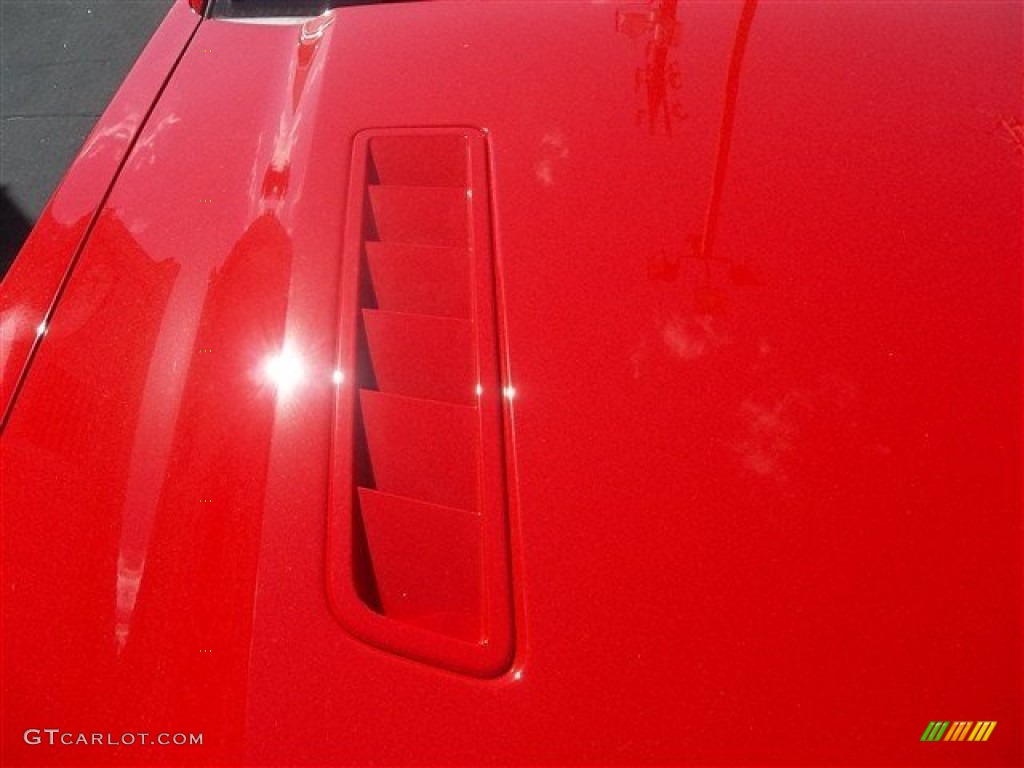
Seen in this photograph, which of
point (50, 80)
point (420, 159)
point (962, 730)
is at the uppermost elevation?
point (420, 159)

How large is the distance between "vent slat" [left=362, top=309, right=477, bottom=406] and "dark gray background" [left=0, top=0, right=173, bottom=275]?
1.98 metres

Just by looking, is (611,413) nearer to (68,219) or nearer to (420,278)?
(420,278)

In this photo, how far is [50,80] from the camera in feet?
9.14

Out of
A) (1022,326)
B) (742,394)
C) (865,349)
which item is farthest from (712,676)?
(1022,326)

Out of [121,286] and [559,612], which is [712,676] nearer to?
[559,612]

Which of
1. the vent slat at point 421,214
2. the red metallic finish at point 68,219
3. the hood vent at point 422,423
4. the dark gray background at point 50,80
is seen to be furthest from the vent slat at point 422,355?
the dark gray background at point 50,80

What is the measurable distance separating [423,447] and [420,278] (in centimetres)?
23

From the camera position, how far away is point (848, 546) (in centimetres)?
67

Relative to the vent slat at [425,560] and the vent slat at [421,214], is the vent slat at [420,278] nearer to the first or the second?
the vent slat at [421,214]

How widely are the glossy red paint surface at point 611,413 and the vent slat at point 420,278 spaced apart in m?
0.05

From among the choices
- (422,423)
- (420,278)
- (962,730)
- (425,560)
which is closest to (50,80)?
(420,278)

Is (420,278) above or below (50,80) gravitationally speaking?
above

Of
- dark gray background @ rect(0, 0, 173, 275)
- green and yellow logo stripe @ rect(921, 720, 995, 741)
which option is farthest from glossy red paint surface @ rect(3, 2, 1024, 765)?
dark gray background @ rect(0, 0, 173, 275)

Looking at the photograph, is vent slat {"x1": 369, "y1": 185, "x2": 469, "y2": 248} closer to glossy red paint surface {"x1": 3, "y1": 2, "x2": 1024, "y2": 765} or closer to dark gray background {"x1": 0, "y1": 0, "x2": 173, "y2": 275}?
glossy red paint surface {"x1": 3, "y1": 2, "x2": 1024, "y2": 765}
